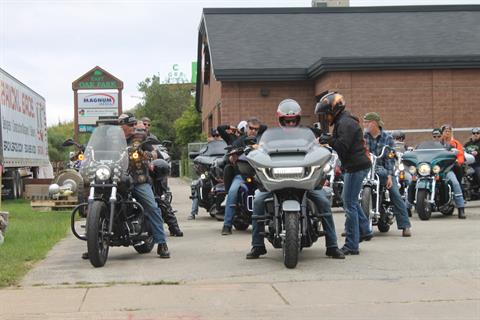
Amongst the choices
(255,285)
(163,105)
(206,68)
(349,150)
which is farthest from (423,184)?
(163,105)

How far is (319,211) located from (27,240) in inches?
183

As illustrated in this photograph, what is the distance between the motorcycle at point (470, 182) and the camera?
14941 millimetres

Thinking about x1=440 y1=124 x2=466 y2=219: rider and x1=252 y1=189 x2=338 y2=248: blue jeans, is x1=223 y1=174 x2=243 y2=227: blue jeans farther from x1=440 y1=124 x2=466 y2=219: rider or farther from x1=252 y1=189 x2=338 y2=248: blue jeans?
x1=440 y1=124 x2=466 y2=219: rider

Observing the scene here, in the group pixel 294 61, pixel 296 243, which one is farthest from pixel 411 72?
pixel 296 243

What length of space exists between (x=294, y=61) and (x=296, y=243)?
19.5 m

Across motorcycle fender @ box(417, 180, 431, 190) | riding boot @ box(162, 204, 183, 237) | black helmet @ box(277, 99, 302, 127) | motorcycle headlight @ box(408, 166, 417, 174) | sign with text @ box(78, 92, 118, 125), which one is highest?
sign with text @ box(78, 92, 118, 125)

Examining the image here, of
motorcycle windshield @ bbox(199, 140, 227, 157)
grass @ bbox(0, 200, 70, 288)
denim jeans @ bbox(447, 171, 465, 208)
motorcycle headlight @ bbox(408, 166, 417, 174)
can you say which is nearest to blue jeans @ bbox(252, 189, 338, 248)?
grass @ bbox(0, 200, 70, 288)

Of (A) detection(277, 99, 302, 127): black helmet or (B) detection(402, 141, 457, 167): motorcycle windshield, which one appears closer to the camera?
(A) detection(277, 99, 302, 127): black helmet

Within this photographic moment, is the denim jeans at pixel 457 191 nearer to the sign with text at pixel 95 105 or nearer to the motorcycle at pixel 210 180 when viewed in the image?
the motorcycle at pixel 210 180

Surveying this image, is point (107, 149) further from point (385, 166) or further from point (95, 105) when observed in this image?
point (95, 105)

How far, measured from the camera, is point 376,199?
10.6m

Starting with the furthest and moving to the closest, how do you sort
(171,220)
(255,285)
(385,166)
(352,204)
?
(171,220) → (385,166) → (352,204) → (255,285)

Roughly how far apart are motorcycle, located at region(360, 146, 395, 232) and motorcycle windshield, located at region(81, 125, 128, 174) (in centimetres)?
357

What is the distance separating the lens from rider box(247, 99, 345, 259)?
8.27 meters
